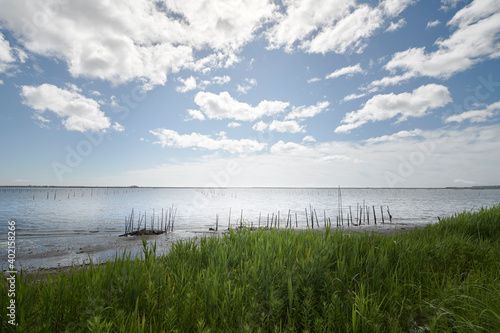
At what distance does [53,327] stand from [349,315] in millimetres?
3756

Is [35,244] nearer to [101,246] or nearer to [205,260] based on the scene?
[101,246]

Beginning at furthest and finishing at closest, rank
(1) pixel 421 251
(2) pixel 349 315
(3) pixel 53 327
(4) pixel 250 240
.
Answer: (4) pixel 250 240, (1) pixel 421 251, (2) pixel 349 315, (3) pixel 53 327

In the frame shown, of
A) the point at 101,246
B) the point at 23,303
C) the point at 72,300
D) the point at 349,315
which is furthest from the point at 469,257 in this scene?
the point at 101,246

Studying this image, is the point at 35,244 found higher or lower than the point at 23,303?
lower

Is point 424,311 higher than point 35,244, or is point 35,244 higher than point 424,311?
point 424,311

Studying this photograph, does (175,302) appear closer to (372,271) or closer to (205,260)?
(205,260)

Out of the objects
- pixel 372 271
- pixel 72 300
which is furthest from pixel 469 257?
pixel 72 300

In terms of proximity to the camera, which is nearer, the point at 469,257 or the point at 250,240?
the point at 469,257

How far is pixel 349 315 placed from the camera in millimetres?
3264

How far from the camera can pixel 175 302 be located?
334 cm

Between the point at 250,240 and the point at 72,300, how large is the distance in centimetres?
402

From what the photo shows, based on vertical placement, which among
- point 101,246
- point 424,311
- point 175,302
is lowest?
point 101,246

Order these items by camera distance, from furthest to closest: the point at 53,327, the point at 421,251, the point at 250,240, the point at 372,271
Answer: the point at 250,240, the point at 421,251, the point at 372,271, the point at 53,327

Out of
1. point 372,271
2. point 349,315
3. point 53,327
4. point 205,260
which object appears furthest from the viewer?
point 205,260
